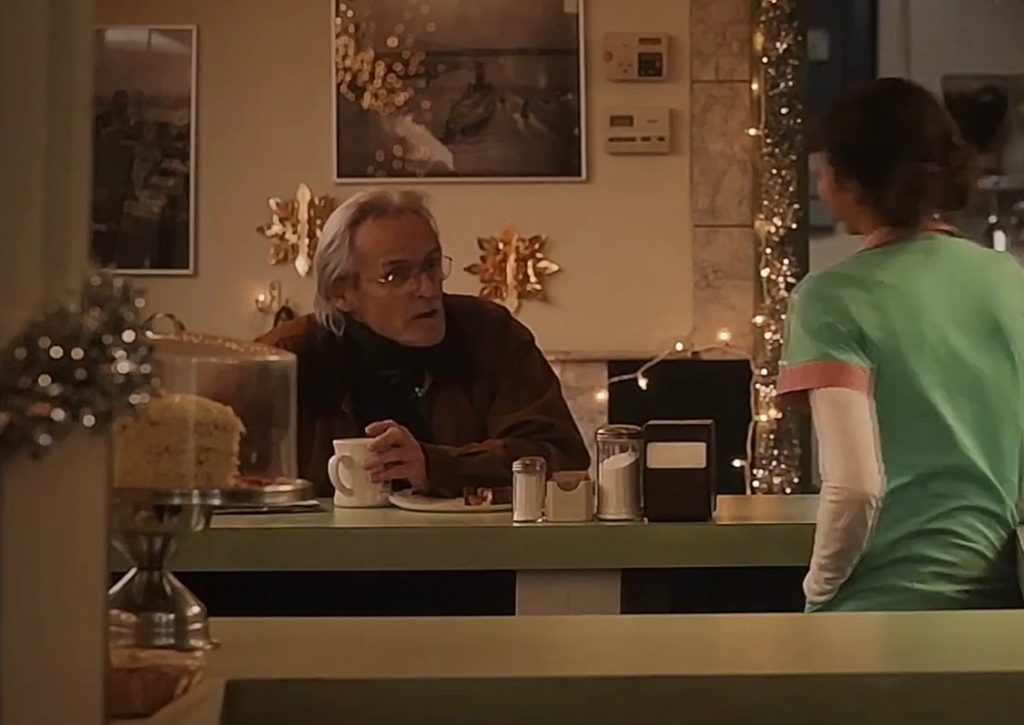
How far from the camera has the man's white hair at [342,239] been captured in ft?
9.20

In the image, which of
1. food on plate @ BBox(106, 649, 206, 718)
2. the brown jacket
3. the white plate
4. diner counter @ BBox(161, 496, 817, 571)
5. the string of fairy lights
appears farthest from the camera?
the string of fairy lights

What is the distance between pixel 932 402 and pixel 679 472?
401mm

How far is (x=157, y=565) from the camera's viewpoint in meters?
0.91

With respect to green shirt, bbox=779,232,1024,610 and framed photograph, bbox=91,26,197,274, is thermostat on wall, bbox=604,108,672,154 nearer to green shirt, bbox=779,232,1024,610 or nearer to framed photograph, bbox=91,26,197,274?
framed photograph, bbox=91,26,197,274

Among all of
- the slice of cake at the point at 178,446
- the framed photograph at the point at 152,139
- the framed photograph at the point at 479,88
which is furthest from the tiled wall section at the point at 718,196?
the slice of cake at the point at 178,446

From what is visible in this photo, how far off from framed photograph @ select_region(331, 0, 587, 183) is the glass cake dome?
3369 mm

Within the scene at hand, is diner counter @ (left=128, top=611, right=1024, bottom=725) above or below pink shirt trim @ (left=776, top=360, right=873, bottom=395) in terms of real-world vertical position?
below

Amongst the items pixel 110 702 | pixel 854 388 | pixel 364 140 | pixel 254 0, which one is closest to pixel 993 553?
pixel 854 388

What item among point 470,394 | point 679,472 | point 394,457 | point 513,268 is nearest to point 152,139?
point 513,268

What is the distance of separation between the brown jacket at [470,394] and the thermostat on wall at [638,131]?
5.12 ft

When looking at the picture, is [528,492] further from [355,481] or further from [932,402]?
[932,402]

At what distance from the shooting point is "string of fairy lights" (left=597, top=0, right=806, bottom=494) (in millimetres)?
4176

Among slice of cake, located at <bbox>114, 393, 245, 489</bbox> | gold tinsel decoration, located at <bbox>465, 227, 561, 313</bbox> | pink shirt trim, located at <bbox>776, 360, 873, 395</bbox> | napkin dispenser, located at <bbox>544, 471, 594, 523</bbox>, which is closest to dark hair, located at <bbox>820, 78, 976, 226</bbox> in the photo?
pink shirt trim, located at <bbox>776, 360, 873, 395</bbox>

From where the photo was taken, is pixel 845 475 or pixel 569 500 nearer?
pixel 845 475
